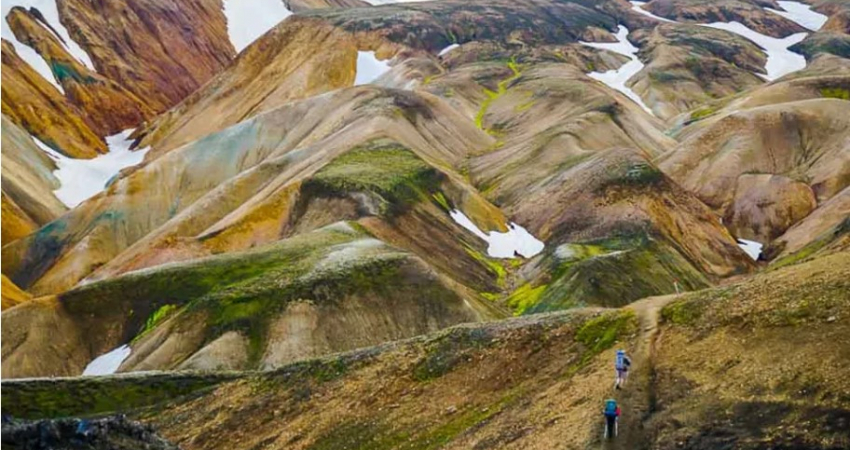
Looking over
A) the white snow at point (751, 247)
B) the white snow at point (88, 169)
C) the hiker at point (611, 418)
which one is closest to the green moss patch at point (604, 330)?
the hiker at point (611, 418)

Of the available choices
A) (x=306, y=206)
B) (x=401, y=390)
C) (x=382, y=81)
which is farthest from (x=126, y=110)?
(x=401, y=390)

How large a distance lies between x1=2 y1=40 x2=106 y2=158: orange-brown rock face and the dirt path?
135565 mm

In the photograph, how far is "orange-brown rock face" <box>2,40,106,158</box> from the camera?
156 meters

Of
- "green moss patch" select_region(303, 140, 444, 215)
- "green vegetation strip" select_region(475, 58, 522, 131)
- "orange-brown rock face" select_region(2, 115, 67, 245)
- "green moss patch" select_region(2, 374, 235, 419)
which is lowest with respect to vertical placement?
"green vegetation strip" select_region(475, 58, 522, 131)

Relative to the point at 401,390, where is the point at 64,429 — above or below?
above

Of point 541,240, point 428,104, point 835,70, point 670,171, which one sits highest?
point 428,104

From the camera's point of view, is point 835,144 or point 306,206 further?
point 835,144

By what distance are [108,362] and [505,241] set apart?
46.6 m

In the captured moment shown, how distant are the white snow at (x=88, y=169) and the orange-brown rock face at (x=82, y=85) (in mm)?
6983

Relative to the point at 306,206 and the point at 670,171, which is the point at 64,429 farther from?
the point at 670,171

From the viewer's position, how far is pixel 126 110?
183750 millimetres

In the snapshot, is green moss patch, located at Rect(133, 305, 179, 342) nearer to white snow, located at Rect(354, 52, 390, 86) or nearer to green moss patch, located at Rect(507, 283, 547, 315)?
green moss patch, located at Rect(507, 283, 547, 315)

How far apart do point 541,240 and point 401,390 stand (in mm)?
59042

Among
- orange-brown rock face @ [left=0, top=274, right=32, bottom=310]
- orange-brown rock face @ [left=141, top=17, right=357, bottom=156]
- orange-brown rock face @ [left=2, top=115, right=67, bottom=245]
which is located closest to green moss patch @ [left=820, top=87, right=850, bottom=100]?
orange-brown rock face @ [left=141, top=17, right=357, bottom=156]
